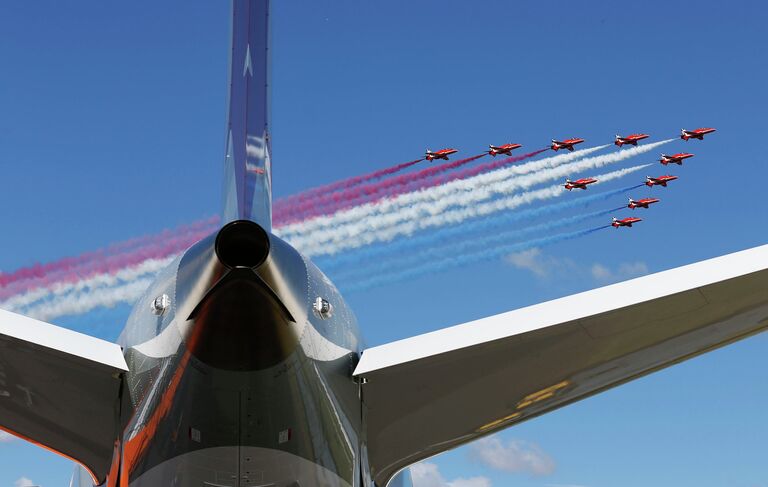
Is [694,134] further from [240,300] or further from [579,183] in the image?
[240,300]

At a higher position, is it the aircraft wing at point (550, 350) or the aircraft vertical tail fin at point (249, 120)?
the aircraft vertical tail fin at point (249, 120)

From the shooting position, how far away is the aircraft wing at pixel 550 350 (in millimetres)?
11023

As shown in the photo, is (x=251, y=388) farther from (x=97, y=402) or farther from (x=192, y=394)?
(x=97, y=402)

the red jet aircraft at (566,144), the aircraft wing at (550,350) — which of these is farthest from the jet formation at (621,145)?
the aircraft wing at (550,350)

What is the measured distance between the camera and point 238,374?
29.6 feet

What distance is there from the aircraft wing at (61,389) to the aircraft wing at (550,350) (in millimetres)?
2587

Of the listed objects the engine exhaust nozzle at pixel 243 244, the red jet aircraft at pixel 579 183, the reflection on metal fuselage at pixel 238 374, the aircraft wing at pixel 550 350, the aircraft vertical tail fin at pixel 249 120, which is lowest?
the reflection on metal fuselage at pixel 238 374

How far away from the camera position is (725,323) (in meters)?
11.8

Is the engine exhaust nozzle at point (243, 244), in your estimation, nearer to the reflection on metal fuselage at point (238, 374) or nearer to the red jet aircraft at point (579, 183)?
the reflection on metal fuselage at point (238, 374)

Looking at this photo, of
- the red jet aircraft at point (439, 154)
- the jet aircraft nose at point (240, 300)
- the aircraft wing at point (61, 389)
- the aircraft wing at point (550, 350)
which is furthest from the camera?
the red jet aircraft at point (439, 154)

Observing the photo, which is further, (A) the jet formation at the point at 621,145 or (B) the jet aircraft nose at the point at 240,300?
(A) the jet formation at the point at 621,145

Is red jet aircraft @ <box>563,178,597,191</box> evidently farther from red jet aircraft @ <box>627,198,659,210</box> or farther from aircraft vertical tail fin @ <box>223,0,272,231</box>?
aircraft vertical tail fin @ <box>223,0,272,231</box>

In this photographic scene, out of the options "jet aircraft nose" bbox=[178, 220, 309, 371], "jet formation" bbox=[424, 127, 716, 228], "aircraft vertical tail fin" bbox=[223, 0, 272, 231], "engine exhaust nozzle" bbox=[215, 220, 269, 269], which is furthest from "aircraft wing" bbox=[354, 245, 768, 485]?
"jet formation" bbox=[424, 127, 716, 228]

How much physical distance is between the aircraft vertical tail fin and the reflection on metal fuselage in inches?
26.7
